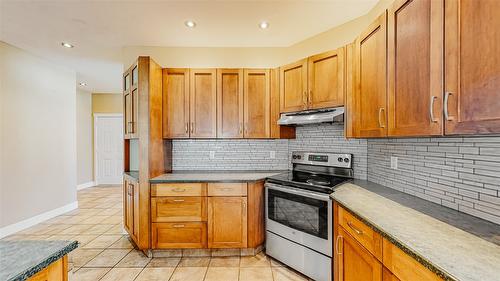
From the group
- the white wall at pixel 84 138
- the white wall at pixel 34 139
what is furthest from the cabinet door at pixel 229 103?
the white wall at pixel 84 138

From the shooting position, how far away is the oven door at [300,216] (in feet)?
6.67

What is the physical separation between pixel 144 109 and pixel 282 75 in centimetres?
167

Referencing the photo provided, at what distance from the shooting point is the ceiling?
2322 mm

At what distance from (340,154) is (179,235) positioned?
2.02 m

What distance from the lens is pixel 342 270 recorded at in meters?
1.79

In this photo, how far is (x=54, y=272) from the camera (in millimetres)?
860

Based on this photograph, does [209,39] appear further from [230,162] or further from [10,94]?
[10,94]

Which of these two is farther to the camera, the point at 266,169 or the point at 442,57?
the point at 266,169

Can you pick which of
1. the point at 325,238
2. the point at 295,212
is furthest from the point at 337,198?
the point at 295,212

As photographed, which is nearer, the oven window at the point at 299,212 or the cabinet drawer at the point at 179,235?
the oven window at the point at 299,212

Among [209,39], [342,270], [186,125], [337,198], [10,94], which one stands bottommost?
[342,270]

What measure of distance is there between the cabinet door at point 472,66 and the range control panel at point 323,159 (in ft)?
5.03

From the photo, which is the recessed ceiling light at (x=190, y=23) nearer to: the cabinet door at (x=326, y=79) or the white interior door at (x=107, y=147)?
the cabinet door at (x=326, y=79)

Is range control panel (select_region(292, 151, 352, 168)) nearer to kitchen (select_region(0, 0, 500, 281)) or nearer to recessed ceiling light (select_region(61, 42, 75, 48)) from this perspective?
kitchen (select_region(0, 0, 500, 281))
